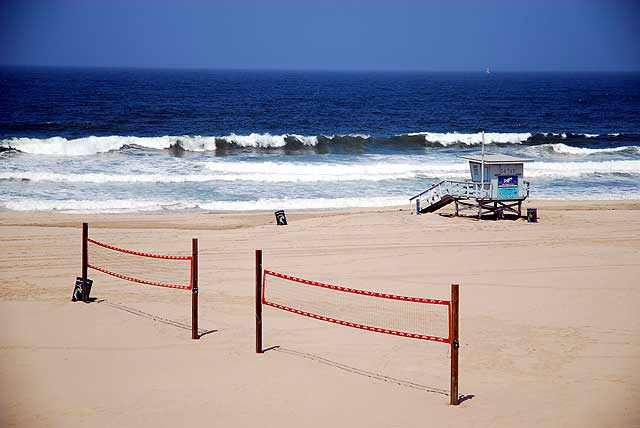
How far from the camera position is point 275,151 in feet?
151

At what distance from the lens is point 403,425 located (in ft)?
28.5

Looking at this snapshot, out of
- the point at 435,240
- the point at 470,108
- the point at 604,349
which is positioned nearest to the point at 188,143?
the point at 435,240

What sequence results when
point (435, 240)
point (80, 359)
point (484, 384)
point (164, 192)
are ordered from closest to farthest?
point (484, 384) < point (80, 359) < point (435, 240) < point (164, 192)

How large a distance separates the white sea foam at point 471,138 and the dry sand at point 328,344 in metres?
31.7

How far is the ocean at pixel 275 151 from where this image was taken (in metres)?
30.1

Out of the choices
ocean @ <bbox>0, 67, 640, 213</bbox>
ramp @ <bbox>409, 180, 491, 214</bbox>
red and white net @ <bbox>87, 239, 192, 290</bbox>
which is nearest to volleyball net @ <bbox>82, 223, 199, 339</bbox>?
red and white net @ <bbox>87, 239, 192, 290</bbox>

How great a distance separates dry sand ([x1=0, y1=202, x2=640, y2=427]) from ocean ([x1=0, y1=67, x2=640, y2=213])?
10.2 metres

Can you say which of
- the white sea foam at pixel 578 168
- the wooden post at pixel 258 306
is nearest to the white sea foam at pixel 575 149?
the white sea foam at pixel 578 168

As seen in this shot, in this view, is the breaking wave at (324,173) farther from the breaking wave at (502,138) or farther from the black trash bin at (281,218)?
the black trash bin at (281,218)

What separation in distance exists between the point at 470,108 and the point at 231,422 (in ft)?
243

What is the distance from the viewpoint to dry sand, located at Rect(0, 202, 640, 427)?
912 cm

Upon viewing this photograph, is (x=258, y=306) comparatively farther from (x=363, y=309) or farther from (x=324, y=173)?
(x=324, y=173)

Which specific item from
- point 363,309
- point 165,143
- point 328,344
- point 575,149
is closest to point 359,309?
point 363,309

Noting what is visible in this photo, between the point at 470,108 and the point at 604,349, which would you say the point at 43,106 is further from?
the point at 604,349
